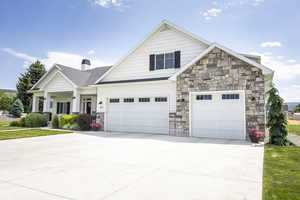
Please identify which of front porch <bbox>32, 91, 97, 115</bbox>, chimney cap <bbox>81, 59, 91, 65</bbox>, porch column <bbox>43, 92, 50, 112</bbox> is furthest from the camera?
chimney cap <bbox>81, 59, 91, 65</bbox>

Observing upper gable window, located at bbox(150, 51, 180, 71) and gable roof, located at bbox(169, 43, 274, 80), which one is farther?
upper gable window, located at bbox(150, 51, 180, 71)

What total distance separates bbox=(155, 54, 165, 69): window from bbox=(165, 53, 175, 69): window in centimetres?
22

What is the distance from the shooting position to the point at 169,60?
486 inches

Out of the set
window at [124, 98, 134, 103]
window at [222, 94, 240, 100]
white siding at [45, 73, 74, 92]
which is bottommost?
window at [124, 98, 134, 103]

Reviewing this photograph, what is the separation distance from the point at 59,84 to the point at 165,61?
34.2ft

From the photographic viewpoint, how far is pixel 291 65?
59.6 ft

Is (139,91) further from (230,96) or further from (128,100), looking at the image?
(230,96)

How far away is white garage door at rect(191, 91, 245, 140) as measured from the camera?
9.45 meters

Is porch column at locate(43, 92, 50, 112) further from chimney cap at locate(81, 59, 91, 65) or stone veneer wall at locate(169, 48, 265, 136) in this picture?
stone veneer wall at locate(169, 48, 265, 136)

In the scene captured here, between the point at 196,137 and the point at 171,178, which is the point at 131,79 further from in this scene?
the point at 171,178

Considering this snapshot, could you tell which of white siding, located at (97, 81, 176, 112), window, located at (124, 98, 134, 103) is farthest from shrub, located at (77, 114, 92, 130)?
window, located at (124, 98, 134, 103)

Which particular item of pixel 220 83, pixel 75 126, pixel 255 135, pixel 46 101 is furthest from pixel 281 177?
pixel 46 101

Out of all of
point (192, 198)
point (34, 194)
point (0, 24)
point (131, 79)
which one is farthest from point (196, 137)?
point (0, 24)

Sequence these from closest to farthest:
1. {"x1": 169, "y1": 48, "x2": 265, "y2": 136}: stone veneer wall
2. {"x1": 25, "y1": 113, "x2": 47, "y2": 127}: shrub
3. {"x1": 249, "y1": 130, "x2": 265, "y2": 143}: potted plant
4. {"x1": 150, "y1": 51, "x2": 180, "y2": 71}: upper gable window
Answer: {"x1": 249, "y1": 130, "x2": 265, "y2": 143}: potted plant → {"x1": 169, "y1": 48, "x2": 265, "y2": 136}: stone veneer wall → {"x1": 150, "y1": 51, "x2": 180, "y2": 71}: upper gable window → {"x1": 25, "y1": 113, "x2": 47, "y2": 127}: shrub
